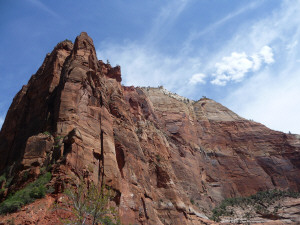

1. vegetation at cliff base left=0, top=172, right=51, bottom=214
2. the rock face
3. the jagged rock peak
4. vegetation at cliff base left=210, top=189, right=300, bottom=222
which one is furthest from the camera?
vegetation at cliff base left=210, top=189, right=300, bottom=222

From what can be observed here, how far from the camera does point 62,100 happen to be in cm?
2930

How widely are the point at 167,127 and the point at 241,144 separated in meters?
18.9

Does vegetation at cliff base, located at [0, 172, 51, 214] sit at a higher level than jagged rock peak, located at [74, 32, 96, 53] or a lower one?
lower

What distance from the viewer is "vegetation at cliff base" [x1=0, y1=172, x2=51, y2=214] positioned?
19.1 metres

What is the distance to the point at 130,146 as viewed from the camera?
36.4 metres

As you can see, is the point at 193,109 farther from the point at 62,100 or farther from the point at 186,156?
the point at 62,100

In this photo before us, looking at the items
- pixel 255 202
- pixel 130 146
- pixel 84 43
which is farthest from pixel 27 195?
pixel 255 202

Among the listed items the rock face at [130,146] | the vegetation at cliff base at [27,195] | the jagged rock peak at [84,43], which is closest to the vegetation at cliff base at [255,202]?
the rock face at [130,146]

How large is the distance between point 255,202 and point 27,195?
46.7 m

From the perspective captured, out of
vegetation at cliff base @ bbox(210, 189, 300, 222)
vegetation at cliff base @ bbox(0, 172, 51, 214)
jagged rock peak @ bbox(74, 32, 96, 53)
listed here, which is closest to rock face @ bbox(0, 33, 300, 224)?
jagged rock peak @ bbox(74, 32, 96, 53)

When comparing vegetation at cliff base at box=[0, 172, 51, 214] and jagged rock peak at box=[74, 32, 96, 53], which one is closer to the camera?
vegetation at cliff base at box=[0, 172, 51, 214]

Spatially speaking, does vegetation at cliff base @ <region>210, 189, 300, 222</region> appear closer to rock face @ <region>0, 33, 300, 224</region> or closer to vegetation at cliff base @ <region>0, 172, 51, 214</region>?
rock face @ <region>0, 33, 300, 224</region>

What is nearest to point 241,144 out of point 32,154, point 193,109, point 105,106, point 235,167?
point 235,167

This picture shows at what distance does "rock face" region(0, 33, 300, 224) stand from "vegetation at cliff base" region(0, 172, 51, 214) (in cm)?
93
